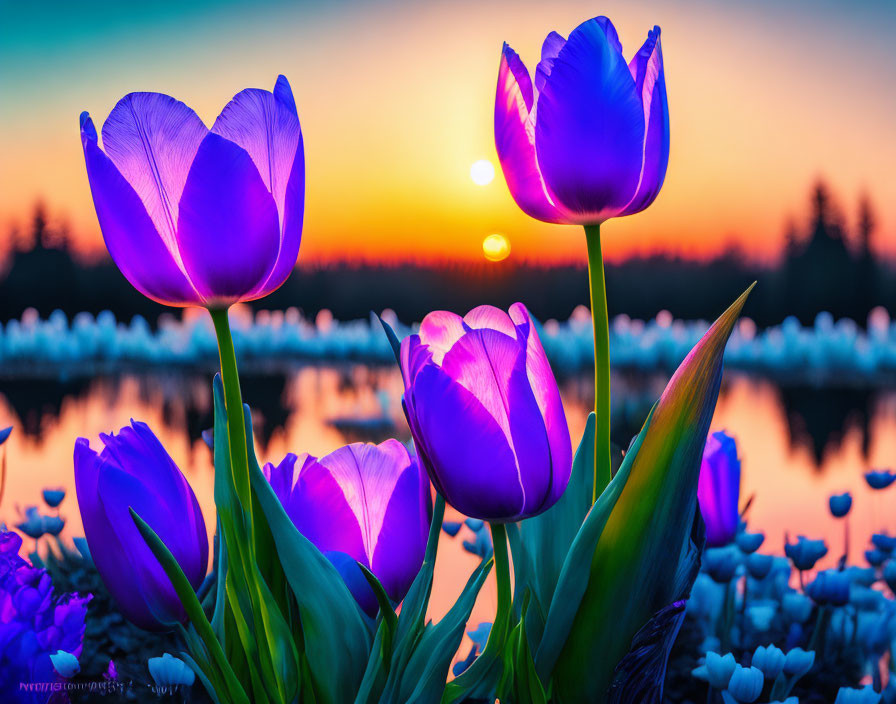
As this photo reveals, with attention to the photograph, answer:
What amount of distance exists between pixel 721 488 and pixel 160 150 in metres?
0.35

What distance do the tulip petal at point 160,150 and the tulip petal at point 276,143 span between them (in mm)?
12

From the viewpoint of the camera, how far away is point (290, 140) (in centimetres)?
29

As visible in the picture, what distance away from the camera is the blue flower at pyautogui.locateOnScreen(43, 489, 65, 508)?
631mm

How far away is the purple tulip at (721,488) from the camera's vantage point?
1.51ft

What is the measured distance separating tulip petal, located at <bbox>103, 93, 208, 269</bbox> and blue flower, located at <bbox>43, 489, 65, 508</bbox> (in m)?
0.43

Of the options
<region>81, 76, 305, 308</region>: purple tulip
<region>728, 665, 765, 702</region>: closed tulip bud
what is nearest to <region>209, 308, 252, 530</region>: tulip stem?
<region>81, 76, 305, 308</region>: purple tulip

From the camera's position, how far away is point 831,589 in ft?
1.77

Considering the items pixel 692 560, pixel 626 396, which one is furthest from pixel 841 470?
pixel 692 560

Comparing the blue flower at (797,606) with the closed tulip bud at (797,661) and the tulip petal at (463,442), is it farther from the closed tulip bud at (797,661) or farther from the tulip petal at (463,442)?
the tulip petal at (463,442)

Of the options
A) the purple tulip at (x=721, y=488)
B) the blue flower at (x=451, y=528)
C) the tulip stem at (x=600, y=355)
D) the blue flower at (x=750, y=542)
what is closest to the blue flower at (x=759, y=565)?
the blue flower at (x=750, y=542)

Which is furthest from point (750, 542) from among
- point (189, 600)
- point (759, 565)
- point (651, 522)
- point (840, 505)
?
point (189, 600)

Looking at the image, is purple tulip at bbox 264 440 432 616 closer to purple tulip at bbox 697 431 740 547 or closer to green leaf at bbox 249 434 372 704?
green leaf at bbox 249 434 372 704

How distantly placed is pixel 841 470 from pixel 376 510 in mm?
664

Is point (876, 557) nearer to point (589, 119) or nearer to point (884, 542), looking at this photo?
point (884, 542)
